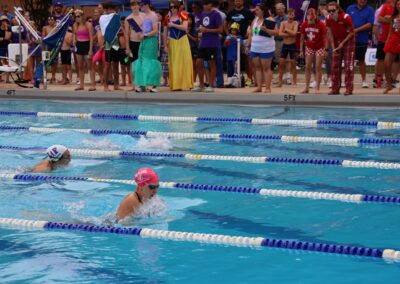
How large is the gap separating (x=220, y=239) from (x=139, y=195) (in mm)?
1011

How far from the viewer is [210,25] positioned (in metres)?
14.6

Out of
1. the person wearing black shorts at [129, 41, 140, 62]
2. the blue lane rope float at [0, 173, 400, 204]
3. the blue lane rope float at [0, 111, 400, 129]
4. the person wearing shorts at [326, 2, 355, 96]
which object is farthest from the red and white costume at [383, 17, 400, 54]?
the blue lane rope float at [0, 173, 400, 204]

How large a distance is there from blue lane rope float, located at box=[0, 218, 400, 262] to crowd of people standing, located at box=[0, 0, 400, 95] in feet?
25.4

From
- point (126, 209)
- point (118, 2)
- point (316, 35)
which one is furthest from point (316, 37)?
point (126, 209)

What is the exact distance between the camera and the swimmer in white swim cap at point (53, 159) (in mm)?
8516

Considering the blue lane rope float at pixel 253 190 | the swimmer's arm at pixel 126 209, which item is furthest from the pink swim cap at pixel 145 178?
the blue lane rope float at pixel 253 190

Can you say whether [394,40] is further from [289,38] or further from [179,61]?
[179,61]

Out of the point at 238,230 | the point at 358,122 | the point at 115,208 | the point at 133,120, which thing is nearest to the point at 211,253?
the point at 238,230

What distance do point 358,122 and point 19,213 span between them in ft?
20.0

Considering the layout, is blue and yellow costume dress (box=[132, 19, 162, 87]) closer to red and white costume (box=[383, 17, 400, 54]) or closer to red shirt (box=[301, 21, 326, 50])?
red shirt (box=[301, 21, 326, 50])

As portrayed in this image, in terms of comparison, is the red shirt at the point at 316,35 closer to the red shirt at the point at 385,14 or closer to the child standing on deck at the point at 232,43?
the red shirt at the point at 385,14

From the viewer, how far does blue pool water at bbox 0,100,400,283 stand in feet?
17.6

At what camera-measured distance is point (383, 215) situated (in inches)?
263

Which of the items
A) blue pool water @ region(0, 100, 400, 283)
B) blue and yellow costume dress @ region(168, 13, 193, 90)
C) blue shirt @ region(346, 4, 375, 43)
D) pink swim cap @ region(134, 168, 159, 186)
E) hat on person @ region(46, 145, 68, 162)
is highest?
blue shirt @ region(346, 4, 375, 43)
